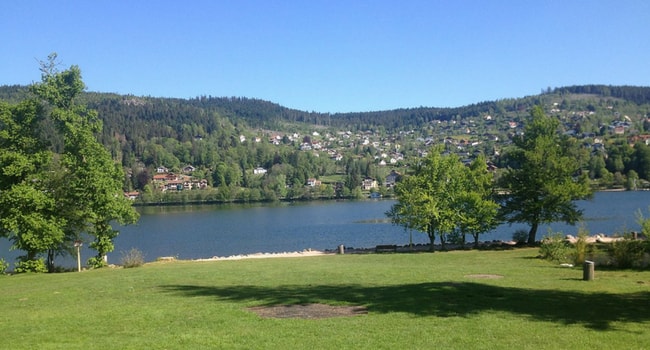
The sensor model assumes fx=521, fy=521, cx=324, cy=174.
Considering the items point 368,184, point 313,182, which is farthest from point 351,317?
point 313,182

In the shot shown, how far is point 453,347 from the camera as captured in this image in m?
9.31

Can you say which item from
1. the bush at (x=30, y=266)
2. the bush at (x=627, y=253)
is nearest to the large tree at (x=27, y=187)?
the bush at (x=30, y=266)

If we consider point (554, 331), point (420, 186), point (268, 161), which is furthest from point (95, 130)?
point (268, 161)

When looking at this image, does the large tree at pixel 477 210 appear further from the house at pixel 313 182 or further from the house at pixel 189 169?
the house at pixel 189 169

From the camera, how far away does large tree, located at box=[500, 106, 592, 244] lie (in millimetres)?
35812

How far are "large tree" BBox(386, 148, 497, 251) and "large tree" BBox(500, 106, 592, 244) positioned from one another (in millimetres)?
2037

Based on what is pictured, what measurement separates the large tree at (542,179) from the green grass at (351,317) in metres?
16.8

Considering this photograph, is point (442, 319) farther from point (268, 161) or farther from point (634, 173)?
point (268, 161)

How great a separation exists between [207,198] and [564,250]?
395 feet

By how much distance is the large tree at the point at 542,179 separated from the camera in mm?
35812

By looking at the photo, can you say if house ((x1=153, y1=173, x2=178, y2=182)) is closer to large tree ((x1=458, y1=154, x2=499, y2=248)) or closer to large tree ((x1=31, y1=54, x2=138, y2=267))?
large tree ((x1=31, y1=54, x2=138, y2=267))

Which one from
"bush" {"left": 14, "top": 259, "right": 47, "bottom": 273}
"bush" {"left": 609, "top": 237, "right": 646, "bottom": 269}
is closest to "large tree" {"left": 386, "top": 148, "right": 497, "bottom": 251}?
"bush" {"left": 609, "top": 237, "right": 646, "bottom": 269}

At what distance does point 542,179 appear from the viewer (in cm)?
3597

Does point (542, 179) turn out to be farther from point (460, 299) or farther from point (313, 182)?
point (313, 182)
